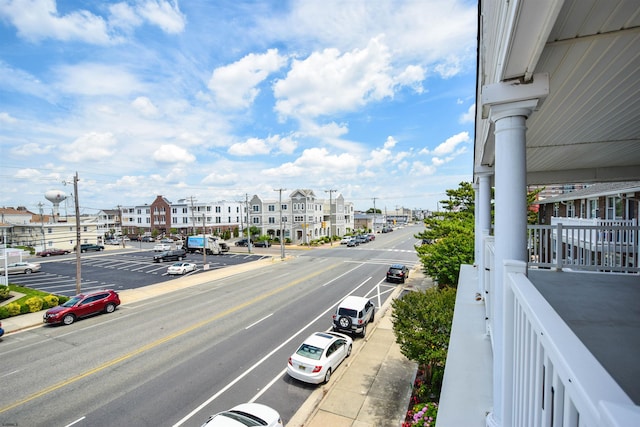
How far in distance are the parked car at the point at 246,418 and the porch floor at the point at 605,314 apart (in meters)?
6.51

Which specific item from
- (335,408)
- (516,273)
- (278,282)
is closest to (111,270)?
(278,282)

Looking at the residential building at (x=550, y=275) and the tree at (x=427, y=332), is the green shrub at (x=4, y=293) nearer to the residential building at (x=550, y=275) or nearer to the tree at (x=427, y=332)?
the tree at (x=427, y=332)

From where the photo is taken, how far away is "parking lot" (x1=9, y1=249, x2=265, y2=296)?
25188 millimetres

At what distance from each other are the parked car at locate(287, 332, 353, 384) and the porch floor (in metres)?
6.94

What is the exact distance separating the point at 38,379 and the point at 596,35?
15321 mm

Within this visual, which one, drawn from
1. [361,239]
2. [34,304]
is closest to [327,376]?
[34,304]

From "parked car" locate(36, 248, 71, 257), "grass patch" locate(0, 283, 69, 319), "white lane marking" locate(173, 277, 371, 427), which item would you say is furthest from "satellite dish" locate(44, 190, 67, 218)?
"white lane marking" locate(173, 277, 371, 427)

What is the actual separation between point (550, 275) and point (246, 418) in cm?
727

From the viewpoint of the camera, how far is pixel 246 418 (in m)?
7.64

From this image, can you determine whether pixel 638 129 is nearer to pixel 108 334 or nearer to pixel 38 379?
pixel 38 379

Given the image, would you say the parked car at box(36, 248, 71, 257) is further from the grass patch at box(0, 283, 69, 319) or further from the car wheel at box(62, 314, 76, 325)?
the car wheel at box(62, 314, 76, 325)

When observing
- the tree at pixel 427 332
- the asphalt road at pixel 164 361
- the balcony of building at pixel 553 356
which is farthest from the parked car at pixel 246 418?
the balcony of building at pixel 553 356

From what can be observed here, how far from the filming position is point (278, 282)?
25.0 meters

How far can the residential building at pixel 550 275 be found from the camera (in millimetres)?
1324
